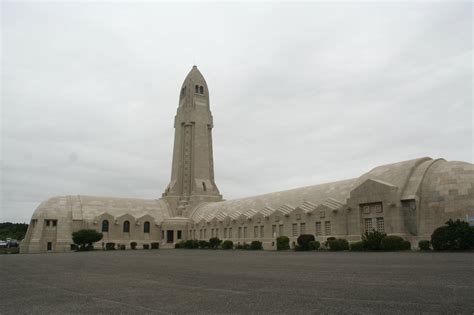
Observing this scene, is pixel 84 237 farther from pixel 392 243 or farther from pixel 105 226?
pixel 392 243

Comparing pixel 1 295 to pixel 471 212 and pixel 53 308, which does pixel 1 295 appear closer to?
pixel 53 308

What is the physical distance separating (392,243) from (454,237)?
188 inches

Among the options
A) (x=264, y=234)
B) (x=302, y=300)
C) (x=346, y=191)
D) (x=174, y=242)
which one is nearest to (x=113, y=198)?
(x=174, y=242)

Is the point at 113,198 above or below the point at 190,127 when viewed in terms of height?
below

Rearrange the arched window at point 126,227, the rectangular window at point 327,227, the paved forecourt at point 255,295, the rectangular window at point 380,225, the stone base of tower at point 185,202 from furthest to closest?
1. the stone base of tower at point 185,202
2. the arched window at point 126,227
3. the rectangular window at point 327,227
4. the rectangular window at point 380,225
5. the paved forecourt at point 255,295

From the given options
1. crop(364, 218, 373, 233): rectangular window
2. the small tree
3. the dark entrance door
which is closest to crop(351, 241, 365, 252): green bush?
crop(364, 218, 373, 233): rectangular window

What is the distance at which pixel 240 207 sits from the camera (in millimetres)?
61844

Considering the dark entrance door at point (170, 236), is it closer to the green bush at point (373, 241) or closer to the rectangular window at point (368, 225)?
the rectangular window at point (368, 225)

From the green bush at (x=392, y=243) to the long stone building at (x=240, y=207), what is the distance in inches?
138

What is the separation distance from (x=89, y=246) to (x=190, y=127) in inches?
1255

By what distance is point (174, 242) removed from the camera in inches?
2758

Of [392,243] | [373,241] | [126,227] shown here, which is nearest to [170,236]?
[126,227]

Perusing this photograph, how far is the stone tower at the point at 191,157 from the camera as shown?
246 feet

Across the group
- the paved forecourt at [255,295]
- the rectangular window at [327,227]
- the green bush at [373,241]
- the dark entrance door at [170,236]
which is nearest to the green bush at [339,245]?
the green bush at [373,241]
